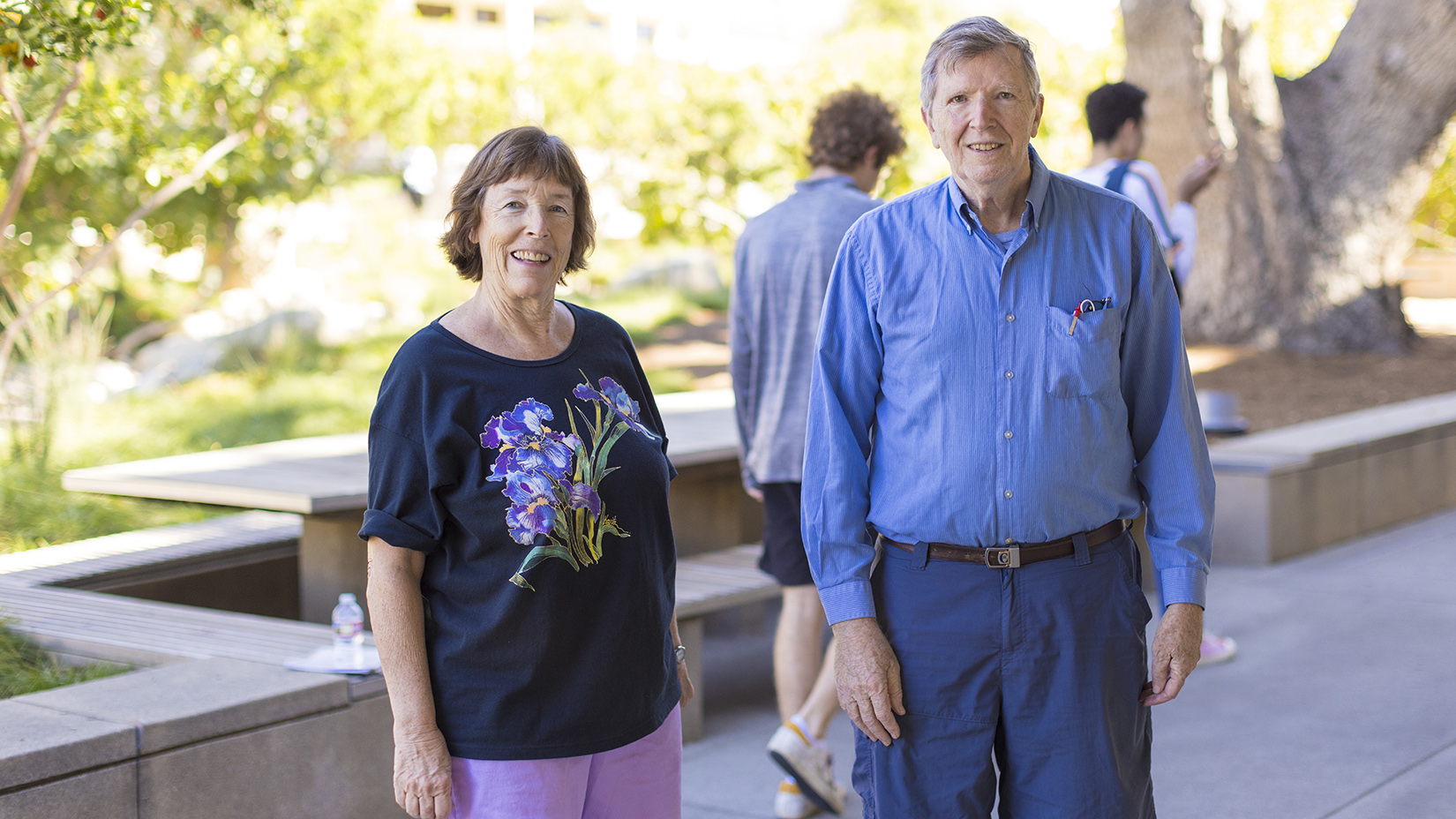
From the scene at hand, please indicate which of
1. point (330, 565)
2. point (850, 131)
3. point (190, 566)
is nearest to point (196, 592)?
point (190, 566)

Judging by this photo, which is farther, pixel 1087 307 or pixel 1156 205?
pixel 1156 205

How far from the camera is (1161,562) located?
2.55 m

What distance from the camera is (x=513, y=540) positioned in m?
2.35

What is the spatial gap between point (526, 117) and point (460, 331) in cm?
2058

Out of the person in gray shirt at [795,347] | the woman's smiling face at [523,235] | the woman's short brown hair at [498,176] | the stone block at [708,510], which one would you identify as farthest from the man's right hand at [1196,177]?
the woman's smiling face at [523,235]

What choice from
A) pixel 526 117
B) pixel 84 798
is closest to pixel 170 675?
pixel 84 798

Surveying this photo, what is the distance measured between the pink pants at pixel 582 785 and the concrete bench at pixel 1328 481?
536 centimetres

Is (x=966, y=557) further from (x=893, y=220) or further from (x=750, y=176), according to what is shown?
(x=750, y=176)

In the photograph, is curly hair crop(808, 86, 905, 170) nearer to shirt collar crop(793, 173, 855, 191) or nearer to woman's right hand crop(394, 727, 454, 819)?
shirt collar crop(793, 173, 855, 191)

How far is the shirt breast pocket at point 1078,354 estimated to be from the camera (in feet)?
8.00

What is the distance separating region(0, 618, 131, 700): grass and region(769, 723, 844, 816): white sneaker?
6.56 ft

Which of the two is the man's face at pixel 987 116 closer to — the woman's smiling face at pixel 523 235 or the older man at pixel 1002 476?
the older man at pixel 1002 476

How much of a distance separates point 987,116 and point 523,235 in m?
0.88

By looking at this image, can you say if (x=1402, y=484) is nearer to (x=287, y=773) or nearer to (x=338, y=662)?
(x=338, y=662)
